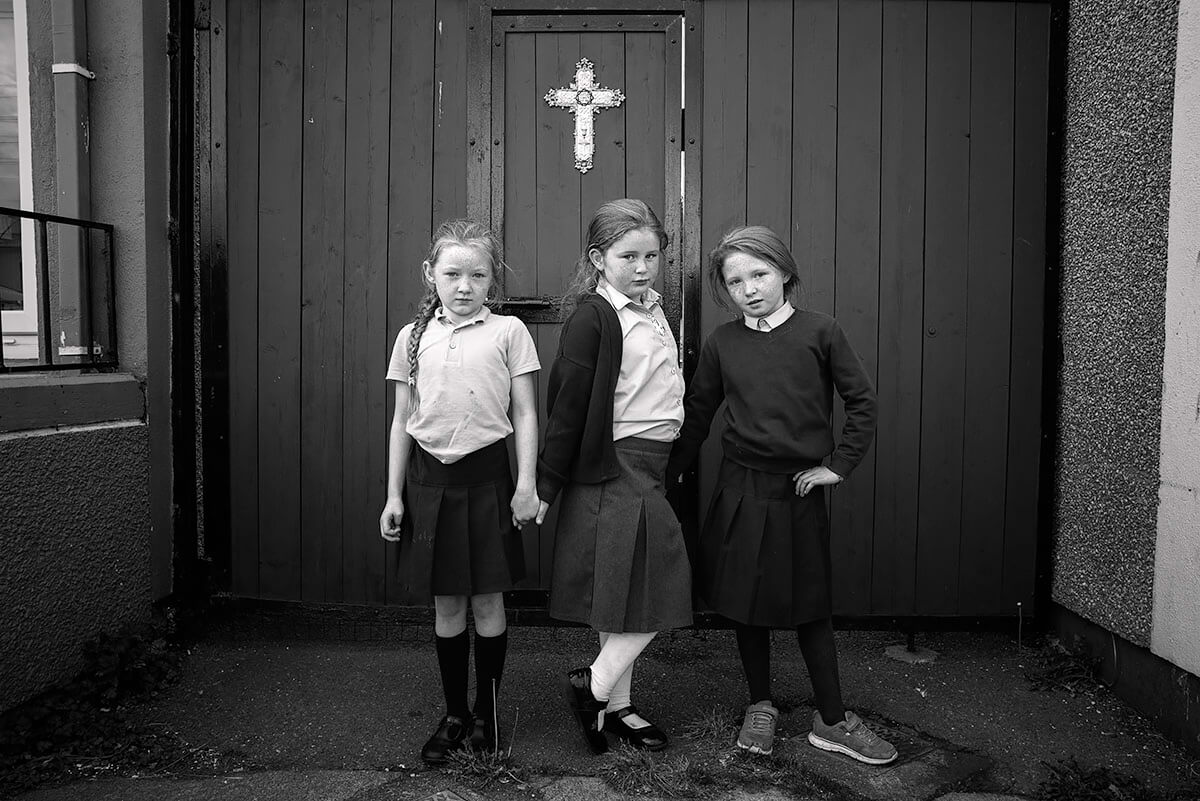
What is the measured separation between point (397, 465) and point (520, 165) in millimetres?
1475

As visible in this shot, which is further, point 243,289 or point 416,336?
point 243,289

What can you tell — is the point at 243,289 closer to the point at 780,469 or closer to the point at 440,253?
the point at 440,253

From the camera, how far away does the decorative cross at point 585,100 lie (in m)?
3.33

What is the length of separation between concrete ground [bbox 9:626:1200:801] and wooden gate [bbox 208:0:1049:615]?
505 millimetres

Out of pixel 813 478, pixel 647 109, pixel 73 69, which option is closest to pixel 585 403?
pixel 813 478

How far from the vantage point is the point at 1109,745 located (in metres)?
2.60

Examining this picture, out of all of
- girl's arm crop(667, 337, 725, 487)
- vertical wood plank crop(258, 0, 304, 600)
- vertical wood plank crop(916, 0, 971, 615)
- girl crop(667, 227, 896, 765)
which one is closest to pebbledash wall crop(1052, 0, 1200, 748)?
vertical wood plank crop(916, 0, 971, 615)

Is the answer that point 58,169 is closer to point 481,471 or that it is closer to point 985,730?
point 481,471

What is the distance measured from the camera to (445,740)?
2.46m

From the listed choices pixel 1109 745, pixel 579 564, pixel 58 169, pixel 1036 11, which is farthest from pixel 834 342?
pixel 58 169

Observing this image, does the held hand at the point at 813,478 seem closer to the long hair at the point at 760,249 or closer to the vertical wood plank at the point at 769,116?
the long hair at the point at 760,249

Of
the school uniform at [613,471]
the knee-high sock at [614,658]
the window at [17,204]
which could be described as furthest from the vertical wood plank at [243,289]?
the knee-high sock at [614,658]

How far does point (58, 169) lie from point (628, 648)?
8.77ft

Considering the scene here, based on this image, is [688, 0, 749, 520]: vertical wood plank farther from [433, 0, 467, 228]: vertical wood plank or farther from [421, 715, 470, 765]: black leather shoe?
[421, 715, 470, 765]: black leather shoe
